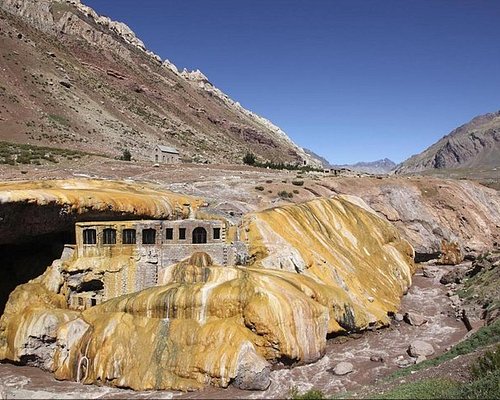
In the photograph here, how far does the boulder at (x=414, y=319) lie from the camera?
41619mm

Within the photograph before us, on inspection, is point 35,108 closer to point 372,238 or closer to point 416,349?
point 372,238

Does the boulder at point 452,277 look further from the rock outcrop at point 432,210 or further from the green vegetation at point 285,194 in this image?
the green vegetation at point 285,194

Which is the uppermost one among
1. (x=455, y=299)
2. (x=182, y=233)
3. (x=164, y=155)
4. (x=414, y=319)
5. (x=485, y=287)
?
(x=164, y=155)

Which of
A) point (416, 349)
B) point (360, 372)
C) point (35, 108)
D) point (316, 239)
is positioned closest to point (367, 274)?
point (316, 239)

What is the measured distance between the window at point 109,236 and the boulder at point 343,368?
786 inches

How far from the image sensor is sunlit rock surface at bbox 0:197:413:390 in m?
29.7

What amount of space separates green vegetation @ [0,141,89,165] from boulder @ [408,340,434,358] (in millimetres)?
54948

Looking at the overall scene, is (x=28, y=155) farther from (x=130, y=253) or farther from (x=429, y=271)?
(x=429, y=271)

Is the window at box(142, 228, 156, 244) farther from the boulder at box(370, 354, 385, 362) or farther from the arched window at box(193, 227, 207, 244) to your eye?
the boulder at box(370, 354, 385, 362)

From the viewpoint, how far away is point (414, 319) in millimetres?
41906

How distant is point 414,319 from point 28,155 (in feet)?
198

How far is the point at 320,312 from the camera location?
34062mm

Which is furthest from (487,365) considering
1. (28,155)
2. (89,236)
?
(28,155)

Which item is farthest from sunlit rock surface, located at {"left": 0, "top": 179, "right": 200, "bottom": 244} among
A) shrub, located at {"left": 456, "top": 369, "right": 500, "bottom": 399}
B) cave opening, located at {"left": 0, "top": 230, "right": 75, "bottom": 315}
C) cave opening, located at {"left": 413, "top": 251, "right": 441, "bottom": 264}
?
cave opening, located at {"left": 413, "top": 251, "right": 441, "bottom": 264}
